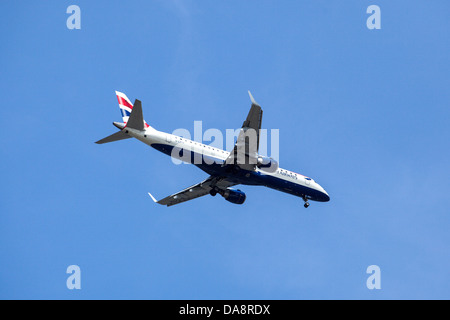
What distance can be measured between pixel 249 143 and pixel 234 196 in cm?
1135

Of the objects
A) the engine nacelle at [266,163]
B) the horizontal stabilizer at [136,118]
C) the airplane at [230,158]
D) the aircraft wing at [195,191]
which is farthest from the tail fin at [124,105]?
the engine nacelle at [266,163]

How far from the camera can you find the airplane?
155 ft

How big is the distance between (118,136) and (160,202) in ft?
45.0

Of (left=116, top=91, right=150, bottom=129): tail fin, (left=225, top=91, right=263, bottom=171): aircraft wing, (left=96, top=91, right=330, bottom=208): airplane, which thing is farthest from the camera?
(left=116, top=91, right=150, bottom=129): tail fin

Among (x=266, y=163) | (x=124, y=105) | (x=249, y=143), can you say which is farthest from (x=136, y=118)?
(x=266, y=163)

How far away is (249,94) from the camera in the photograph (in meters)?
42.6

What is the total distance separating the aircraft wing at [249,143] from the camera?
147 feet

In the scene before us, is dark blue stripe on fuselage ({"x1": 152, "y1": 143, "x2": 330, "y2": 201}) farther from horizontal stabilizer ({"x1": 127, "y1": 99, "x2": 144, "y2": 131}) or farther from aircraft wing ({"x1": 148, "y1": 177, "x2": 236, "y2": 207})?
aircraft wing ({"x1": 148, "y1": 177, "x2": 236, "y2": 207})

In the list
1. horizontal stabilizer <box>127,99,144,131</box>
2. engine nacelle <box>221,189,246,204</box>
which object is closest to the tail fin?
horizontal stabilizer <box>127,99,144,131</box>

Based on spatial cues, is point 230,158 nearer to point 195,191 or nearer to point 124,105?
point 195,191

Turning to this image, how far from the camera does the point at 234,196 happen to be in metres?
57.8
